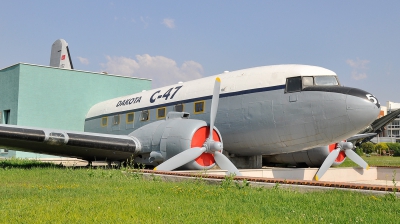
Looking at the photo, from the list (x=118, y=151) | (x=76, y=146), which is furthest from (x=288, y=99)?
(x=76, y=146)

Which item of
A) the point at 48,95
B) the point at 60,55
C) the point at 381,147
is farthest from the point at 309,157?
the point at 381,147

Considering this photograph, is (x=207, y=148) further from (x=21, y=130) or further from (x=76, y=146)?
(x=21, y=130)

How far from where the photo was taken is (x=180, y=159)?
10.6m

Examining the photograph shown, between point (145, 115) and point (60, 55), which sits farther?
point (60, 55)

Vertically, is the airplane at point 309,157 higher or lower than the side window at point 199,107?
lower

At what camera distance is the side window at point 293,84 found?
10930 millimetres

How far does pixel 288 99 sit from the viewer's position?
432 inches

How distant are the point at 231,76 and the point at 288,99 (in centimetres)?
237

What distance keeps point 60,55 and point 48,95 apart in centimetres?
501

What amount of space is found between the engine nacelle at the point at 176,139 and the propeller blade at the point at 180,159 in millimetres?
225

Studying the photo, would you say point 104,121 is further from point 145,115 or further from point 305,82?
point 305,82

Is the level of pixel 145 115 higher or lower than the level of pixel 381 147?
higher

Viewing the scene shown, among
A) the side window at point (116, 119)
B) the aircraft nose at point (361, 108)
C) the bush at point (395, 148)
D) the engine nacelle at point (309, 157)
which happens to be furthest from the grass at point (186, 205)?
the bush at point (395, 148)

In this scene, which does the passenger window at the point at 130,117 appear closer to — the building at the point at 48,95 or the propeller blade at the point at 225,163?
the propeller blade at the point at 225,163
